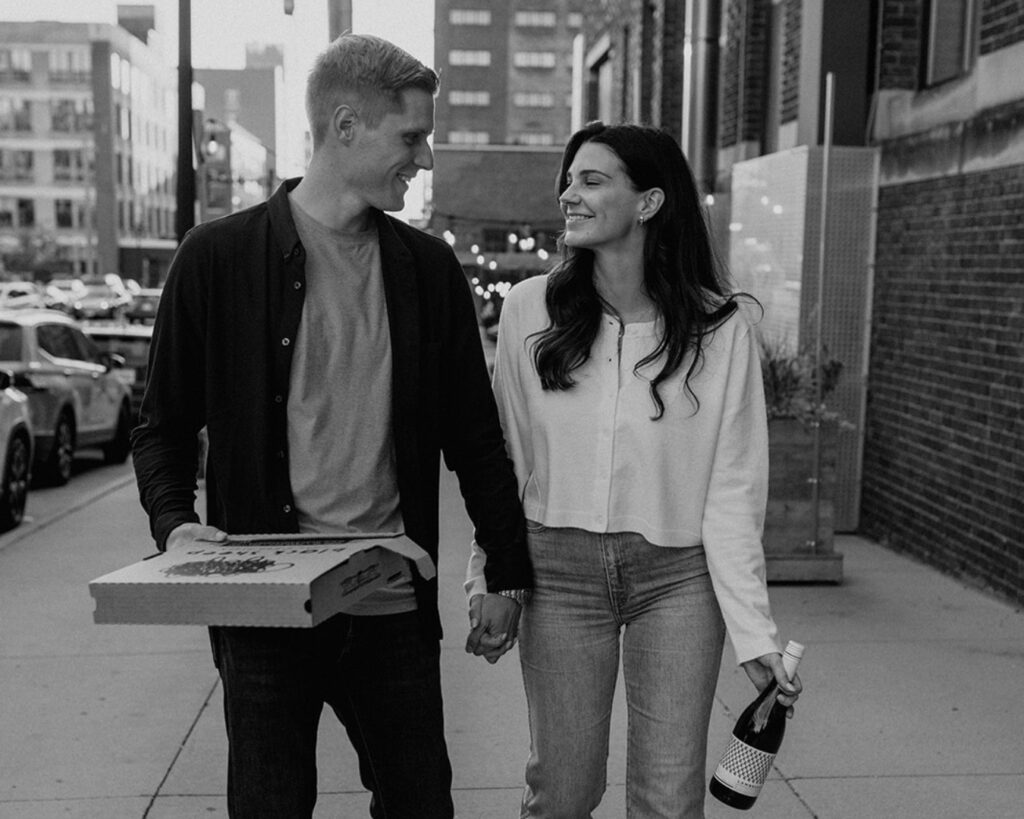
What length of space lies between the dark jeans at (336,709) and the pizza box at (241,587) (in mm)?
259

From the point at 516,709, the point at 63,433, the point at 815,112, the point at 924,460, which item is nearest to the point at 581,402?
the point at 516,709

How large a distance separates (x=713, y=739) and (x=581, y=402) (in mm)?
2546

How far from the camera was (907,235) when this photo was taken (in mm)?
9164

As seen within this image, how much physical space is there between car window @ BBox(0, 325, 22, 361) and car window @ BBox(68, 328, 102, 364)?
4.76 feet

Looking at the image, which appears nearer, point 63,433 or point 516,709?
point 516,709

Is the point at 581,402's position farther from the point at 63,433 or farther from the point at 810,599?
the point at 63,433

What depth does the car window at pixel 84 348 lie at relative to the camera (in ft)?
50.2

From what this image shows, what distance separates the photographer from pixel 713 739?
17.1 ft

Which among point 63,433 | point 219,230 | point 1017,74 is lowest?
point 63,433

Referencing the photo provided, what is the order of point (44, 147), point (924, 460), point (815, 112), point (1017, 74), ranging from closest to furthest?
point (1017, 74) → point (924, 460) → point (815, 112) → point (44, 147)

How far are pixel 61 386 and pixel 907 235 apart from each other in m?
8.81

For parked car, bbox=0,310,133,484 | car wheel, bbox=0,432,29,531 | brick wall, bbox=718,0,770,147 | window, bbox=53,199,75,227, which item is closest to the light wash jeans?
car wheel, bbox=0,432,29,531

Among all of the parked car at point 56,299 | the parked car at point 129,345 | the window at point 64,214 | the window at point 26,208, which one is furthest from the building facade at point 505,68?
the parked car at point 129,345

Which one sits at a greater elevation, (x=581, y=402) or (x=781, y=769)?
(x=581, y=402)
